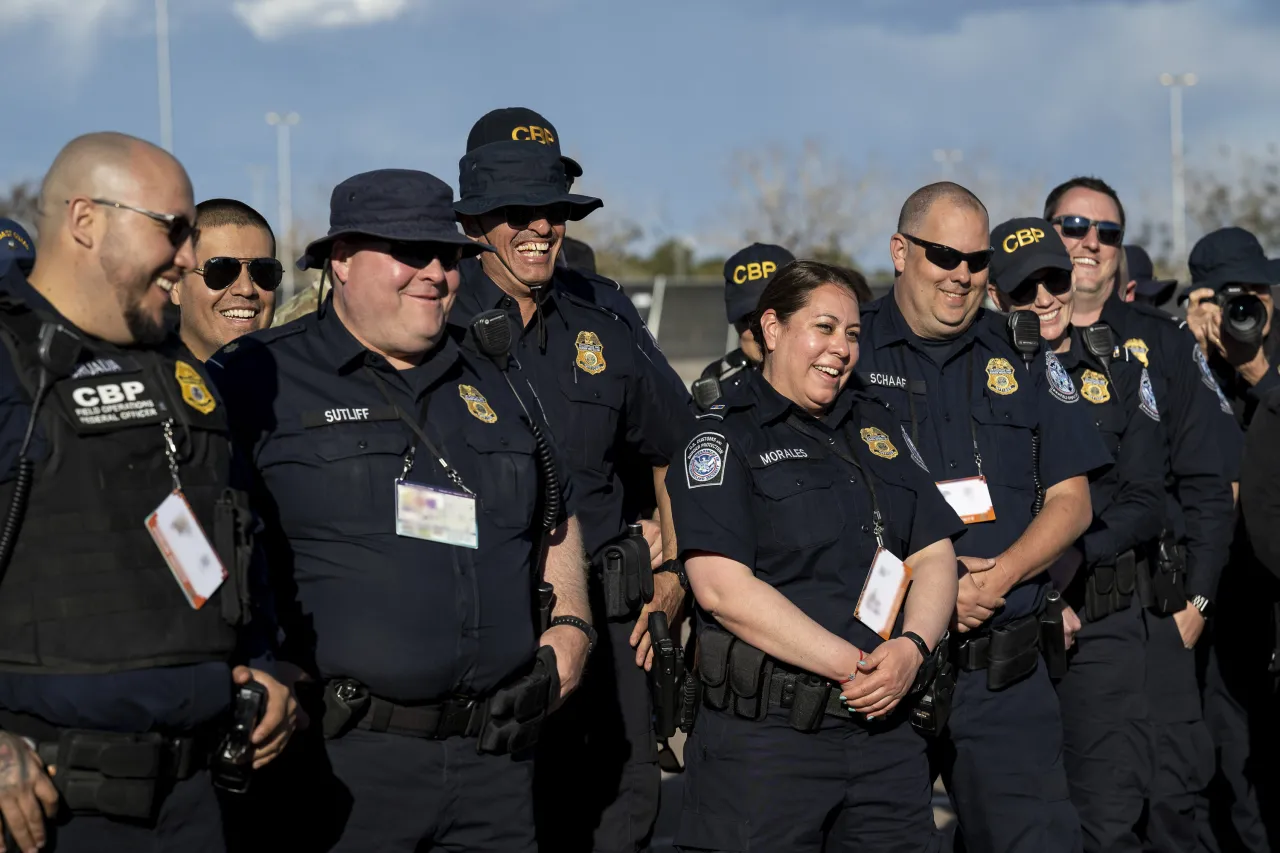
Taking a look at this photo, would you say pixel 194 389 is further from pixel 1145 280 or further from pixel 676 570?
pixel 1145 280

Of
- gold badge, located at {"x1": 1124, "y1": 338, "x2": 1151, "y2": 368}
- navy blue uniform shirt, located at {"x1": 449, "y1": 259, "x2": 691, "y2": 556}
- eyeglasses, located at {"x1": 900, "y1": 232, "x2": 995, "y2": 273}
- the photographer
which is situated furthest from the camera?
the photographer

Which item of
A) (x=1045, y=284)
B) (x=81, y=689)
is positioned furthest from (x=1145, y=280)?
(x=81, y=689)

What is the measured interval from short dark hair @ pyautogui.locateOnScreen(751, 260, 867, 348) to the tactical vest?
2.02m

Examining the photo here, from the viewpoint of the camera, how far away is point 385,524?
3.60 metres

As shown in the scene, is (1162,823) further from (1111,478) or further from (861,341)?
(861,341)

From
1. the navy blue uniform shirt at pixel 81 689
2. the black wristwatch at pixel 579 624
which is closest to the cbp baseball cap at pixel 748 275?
the black wristwatch at pixel 579 624

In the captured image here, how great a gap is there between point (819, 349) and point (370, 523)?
158 centimetres

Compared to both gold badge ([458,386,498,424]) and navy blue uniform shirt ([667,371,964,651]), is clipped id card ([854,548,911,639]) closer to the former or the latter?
navy blue uniform shirt ([667,371,964,651])

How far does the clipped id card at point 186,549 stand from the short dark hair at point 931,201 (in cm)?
310

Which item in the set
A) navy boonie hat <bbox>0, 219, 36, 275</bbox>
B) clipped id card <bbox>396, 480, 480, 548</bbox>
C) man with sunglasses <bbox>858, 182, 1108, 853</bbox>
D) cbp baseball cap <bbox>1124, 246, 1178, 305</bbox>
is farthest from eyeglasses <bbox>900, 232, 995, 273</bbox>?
cbp baseball cap <bbox>1124, 246, 1178, 305</bbox>

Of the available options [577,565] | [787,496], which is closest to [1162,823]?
[787,496]

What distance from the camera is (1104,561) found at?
579 cm

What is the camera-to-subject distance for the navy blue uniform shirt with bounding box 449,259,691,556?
4926 mm

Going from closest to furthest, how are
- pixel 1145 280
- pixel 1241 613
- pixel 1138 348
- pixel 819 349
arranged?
pixel 819 349
pixel 1138 348
pixel 1241 613
pixel 1145 280
